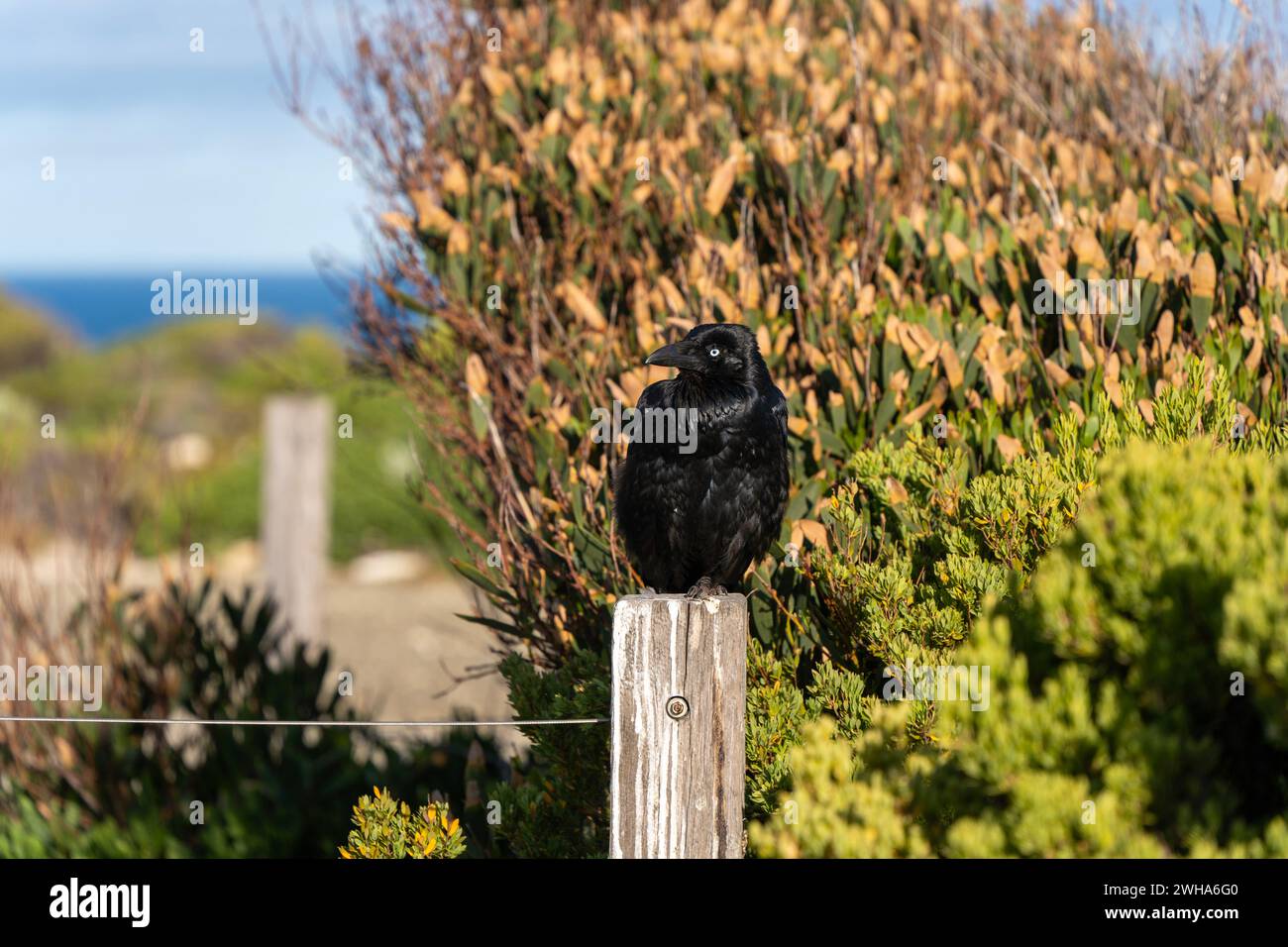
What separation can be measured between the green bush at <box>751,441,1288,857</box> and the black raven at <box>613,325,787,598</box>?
1.13m

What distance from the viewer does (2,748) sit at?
6.05 metres

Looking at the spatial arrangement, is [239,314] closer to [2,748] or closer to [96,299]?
[2,748]

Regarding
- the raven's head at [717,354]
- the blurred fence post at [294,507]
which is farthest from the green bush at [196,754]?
the blurred fence post at [294,507]

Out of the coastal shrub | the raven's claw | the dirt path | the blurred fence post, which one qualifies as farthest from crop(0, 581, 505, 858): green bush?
the blurred fence post

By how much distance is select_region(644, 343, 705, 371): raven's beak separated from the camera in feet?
11.6

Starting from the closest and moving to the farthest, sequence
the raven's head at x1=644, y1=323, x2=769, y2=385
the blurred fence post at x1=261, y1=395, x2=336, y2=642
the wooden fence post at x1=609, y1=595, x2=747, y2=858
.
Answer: the wooden fence post at x1=609, y1=595, x2=747, y2=858, the raven's head at x1=644, y1=323, x2=769, y2=385, the blurred fence post at x1=261, y1=395, x2=336, y2=642

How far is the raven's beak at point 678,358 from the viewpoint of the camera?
3.53m

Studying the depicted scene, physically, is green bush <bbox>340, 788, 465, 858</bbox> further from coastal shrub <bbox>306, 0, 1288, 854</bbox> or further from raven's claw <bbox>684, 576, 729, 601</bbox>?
raven's claw <bbox>684, 576, 729, 601</bbox>

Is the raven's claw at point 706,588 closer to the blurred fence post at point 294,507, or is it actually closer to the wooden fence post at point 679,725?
the wooden fence post at point 679,725

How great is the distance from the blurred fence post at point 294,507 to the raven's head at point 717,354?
6359mm

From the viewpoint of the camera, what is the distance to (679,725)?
9.82ft
